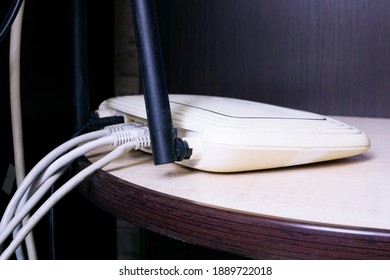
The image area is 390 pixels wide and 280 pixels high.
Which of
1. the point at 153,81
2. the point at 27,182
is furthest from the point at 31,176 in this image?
Result: the point at 153,81

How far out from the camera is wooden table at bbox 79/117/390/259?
0.30m

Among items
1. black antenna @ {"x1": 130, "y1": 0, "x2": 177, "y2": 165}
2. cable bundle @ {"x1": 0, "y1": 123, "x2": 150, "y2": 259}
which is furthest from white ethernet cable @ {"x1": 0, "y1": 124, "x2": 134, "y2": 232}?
black antenna @ {"x1": 130, "y1": 0, "x2": 177, "y2": 165}

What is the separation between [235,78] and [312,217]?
63 cm

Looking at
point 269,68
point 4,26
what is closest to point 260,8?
point 269,68

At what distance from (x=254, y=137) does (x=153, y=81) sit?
0.11 metres

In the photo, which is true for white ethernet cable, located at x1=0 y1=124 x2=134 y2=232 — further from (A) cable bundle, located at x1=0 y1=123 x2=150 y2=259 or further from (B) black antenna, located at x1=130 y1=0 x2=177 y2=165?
(B) black antenna, located at x1=130 y1=0 x2=177 y2=165

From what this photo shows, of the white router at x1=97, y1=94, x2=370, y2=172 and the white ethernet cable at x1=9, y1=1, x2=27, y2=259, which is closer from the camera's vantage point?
the white router at x1=97, y1=94, x2=370, y2=172

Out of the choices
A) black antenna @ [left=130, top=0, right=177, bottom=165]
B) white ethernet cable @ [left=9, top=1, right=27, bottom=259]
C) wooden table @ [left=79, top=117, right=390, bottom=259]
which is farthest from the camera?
white ethernet cable @ [left=9, top=1, right=27, bottom=259]

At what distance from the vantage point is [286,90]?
0.90m

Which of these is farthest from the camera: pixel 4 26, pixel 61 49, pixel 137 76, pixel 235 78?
pixel 137 76

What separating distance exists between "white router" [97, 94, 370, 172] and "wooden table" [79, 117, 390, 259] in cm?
2

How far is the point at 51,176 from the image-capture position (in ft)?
1.46

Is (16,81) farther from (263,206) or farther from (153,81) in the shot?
(263,206)
